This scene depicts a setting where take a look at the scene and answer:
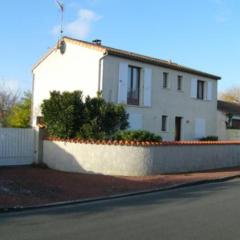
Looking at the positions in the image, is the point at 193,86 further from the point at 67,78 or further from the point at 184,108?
Answer: the point at 67,78

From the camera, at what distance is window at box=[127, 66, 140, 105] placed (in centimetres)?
3146

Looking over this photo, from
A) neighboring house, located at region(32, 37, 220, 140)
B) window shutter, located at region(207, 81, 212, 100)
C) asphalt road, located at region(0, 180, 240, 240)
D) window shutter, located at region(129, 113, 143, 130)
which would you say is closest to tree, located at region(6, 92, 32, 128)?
neighboring house, located at region(32, 37, 220, 140)

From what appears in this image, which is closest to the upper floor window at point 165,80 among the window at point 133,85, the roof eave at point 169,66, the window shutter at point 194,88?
the roof eave at point 169,66

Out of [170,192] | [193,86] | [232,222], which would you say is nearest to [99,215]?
[232,222]

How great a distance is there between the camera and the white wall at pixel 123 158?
20.5 meters

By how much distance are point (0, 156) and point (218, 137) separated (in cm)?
2185

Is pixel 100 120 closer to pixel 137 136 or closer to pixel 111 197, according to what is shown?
pixel 137 136

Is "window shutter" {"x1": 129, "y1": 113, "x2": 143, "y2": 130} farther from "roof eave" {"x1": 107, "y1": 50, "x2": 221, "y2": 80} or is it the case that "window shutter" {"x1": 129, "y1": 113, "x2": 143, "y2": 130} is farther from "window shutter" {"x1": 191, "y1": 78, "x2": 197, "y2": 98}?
"window shutter" {"x1": 191, "y1": 78, "x2": 197, "y2": 98}

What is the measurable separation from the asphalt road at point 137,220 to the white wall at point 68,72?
51.8ft

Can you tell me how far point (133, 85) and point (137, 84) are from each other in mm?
374

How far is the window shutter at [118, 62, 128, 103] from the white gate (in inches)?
345

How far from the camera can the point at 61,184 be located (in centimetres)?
1733

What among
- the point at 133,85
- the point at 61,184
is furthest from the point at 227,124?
the point at 61,184

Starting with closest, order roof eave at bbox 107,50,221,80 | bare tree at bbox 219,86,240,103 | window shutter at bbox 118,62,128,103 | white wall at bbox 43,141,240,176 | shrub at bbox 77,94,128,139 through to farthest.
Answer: white wall at bbox 43,141,240,176 < shrub at bbox 77,94,128,139 < roof eave at bbox 107,50,221,80 < window shutter at bbox 118,62,128,103 < bare tree at bbox 219,86,240,103
